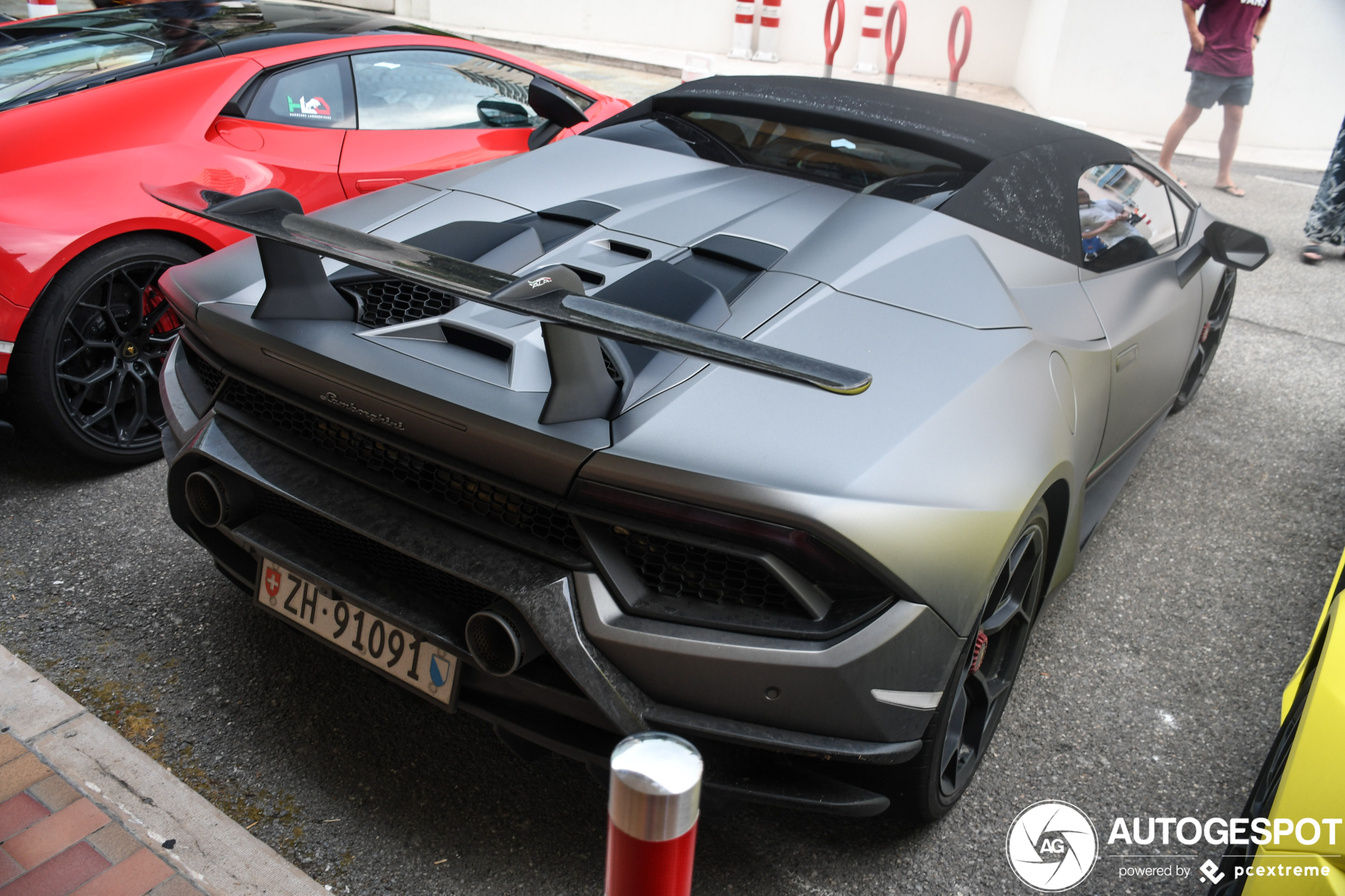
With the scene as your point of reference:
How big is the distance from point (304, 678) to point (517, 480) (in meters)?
1.11

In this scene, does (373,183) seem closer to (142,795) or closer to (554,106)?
(554,106)

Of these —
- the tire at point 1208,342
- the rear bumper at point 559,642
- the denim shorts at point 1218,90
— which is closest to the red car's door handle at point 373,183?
the rear bumper at point 559,642

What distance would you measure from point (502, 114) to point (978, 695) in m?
3.16

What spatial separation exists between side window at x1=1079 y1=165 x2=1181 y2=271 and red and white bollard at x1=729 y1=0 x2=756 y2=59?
42.2 feet

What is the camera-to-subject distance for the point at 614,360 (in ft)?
5.98

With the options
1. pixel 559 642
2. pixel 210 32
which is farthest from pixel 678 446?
pixel 210 32

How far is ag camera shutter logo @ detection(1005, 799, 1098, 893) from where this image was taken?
209 centimetres

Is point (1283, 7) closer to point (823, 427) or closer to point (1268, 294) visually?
point (1268, 294)

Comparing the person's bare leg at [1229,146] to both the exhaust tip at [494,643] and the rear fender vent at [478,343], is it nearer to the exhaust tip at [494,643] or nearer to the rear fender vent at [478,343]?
the rear fender vent at [478,343]

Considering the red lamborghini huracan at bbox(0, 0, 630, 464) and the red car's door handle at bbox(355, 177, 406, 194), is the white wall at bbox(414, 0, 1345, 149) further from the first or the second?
the red car's door handle at bbox(355, 177, 406, 194)

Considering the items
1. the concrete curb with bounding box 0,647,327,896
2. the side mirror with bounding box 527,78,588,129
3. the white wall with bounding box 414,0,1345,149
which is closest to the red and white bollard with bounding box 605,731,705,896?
the concrete curb with bounding box 0,647,327,896

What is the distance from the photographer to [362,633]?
77.0 inches

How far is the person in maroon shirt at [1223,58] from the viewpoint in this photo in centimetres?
827

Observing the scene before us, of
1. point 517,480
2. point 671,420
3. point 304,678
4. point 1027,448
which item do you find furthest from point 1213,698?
point 304,678
